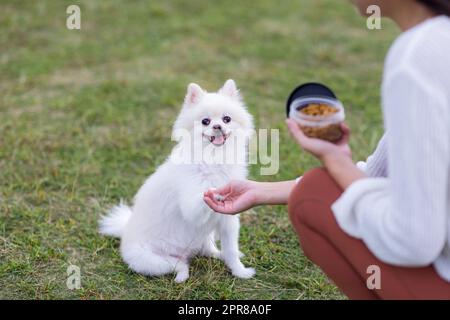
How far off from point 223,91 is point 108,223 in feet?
2.63

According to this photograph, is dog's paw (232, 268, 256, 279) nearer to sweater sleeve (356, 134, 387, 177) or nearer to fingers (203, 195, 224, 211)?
fingers (203, 195, 224, 211)

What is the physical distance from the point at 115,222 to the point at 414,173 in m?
1.66

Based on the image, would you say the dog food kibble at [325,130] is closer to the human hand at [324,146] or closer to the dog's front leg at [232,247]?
the human hand at [324,146]

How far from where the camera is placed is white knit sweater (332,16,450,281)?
4.61 feet

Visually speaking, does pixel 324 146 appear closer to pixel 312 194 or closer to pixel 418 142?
pixel 312 194

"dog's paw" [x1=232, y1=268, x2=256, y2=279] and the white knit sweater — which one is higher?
the white knit sweater

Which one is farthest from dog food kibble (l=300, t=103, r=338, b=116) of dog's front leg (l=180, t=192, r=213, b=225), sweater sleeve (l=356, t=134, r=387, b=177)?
dog's front leg (l=180, t=192, r=213, b=225)

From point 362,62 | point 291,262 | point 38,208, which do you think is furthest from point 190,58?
point 291,262

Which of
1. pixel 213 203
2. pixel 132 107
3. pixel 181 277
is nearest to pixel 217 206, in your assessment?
pixel 213 203

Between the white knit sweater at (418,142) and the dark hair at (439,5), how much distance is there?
4 cm

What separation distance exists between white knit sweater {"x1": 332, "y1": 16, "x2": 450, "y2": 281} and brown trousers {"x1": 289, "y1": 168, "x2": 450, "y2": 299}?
10 centimetres

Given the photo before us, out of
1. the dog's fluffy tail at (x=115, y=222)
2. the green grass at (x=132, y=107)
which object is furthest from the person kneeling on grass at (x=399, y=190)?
the dog's fluffy tail at (x=115, y=222)

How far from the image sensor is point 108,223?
280 centimetres
